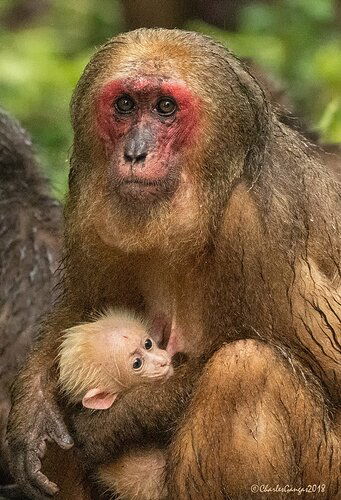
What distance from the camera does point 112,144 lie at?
5.75m

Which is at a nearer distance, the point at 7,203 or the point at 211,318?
the point at 211,318

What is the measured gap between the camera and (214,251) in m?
5.86

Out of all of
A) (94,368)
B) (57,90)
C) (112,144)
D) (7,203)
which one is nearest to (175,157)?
(112,144)

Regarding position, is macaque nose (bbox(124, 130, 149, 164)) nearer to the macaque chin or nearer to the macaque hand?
the macaque chin

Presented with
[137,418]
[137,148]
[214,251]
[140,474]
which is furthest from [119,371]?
[137,148]

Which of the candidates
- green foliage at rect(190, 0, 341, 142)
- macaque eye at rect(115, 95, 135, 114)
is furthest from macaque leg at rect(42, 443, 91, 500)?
green foliage at rect(190, 0, 341, 142)

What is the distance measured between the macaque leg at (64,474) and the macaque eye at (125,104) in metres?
1.82

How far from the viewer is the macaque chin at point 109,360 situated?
241 inches

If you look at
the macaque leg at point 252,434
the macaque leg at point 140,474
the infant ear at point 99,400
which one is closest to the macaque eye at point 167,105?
the macaque leg at point 252,434

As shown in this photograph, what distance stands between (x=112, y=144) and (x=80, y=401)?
1362 mm

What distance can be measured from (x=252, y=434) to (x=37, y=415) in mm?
1260

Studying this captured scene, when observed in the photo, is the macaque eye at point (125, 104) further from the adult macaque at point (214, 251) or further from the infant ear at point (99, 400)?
the infant ear at point (99, 400)

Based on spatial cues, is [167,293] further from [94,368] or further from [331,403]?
[331,403]

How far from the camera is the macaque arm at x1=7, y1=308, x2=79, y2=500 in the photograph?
6270mm
